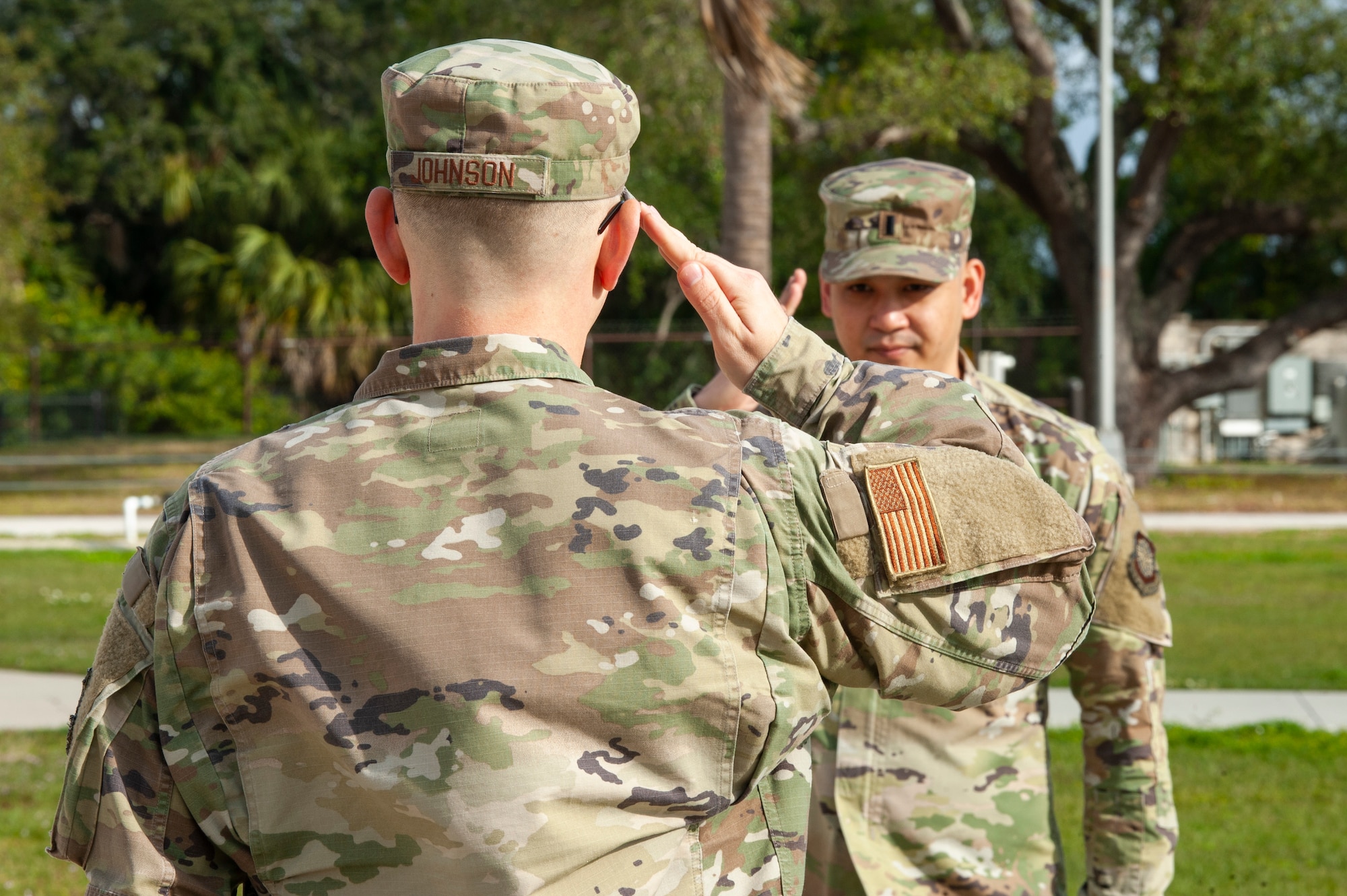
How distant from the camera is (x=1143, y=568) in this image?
253 cm

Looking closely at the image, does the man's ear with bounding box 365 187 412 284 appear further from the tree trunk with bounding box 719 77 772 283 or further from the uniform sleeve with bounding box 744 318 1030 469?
the tree trunk with bounding box 719 77 772 283

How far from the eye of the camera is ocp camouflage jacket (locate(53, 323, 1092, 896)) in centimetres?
130

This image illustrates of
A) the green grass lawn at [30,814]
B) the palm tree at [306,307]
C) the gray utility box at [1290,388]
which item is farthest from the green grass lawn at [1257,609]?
the palm tree at [306,307]

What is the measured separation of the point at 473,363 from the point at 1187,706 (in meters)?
6.24

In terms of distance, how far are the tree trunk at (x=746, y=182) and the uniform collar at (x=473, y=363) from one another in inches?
293

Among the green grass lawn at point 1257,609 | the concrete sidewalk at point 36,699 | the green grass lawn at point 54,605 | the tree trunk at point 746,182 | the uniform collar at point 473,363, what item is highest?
the tree trunk at point 746,182

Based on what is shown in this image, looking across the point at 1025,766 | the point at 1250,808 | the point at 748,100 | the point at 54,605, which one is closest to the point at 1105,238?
the point at 748,100

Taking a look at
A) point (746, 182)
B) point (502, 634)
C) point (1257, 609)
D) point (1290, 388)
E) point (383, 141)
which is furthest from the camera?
point (383, 141)

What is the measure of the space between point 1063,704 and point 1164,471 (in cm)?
1201

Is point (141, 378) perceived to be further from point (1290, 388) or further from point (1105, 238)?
point (1290, 388)

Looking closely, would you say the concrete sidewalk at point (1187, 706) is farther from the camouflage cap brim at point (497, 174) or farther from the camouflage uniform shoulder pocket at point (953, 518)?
the camouflage cap brim at point (497, 174)

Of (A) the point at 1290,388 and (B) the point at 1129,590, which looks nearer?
(B) the point at 1129,590

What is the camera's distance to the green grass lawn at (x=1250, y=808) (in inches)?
185

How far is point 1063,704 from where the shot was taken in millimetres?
6742
